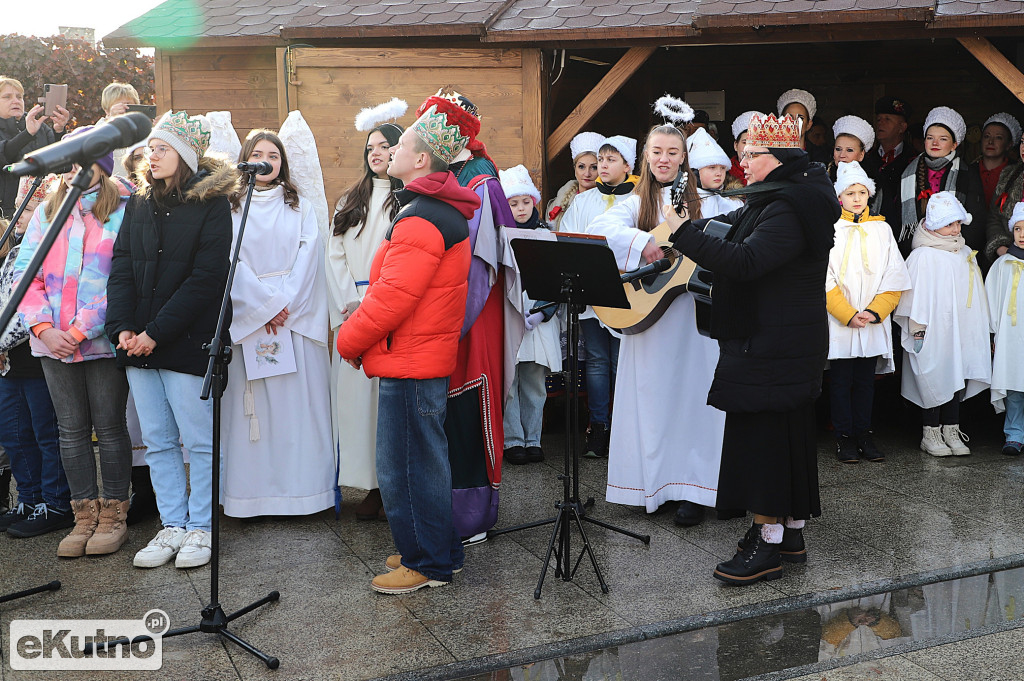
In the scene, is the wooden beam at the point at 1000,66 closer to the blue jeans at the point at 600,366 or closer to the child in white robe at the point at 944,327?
the child in white robe at the point at 944,327

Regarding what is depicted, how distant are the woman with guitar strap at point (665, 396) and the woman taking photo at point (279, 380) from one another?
1.55m

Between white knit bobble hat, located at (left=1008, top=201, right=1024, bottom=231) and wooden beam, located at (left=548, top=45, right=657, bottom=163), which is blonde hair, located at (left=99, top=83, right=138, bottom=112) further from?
white knit bobble hat, located at (left=1008, top=201, right=1024, bottom=231)

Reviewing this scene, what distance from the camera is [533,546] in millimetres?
4816

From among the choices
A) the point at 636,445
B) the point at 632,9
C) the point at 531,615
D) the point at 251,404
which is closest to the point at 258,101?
the point at 632,9

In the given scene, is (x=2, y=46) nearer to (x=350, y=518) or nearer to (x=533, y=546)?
(x=350, y=518)

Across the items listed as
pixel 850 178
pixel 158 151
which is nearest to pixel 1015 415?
pixel 850 178

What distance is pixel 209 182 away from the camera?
461cm

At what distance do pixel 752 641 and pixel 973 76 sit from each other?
7144mm

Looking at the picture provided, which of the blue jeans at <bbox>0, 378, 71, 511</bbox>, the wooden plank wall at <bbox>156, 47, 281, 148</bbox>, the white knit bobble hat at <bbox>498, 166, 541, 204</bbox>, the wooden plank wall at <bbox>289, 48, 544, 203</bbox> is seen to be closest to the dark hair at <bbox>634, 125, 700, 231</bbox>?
the white knit bobble hat at <bbox>498, 166, 541, 204</bbox>

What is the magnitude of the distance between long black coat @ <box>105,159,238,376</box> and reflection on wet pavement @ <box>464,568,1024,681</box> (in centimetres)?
213

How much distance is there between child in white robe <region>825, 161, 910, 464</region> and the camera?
6.38 meters

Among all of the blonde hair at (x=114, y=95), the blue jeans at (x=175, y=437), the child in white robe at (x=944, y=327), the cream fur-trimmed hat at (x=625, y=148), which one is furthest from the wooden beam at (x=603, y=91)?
the blue jeans at (x=175, y=437)

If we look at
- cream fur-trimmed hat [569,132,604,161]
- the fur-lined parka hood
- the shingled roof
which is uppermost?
the shingled roof

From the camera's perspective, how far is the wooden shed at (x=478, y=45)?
6543 mm
